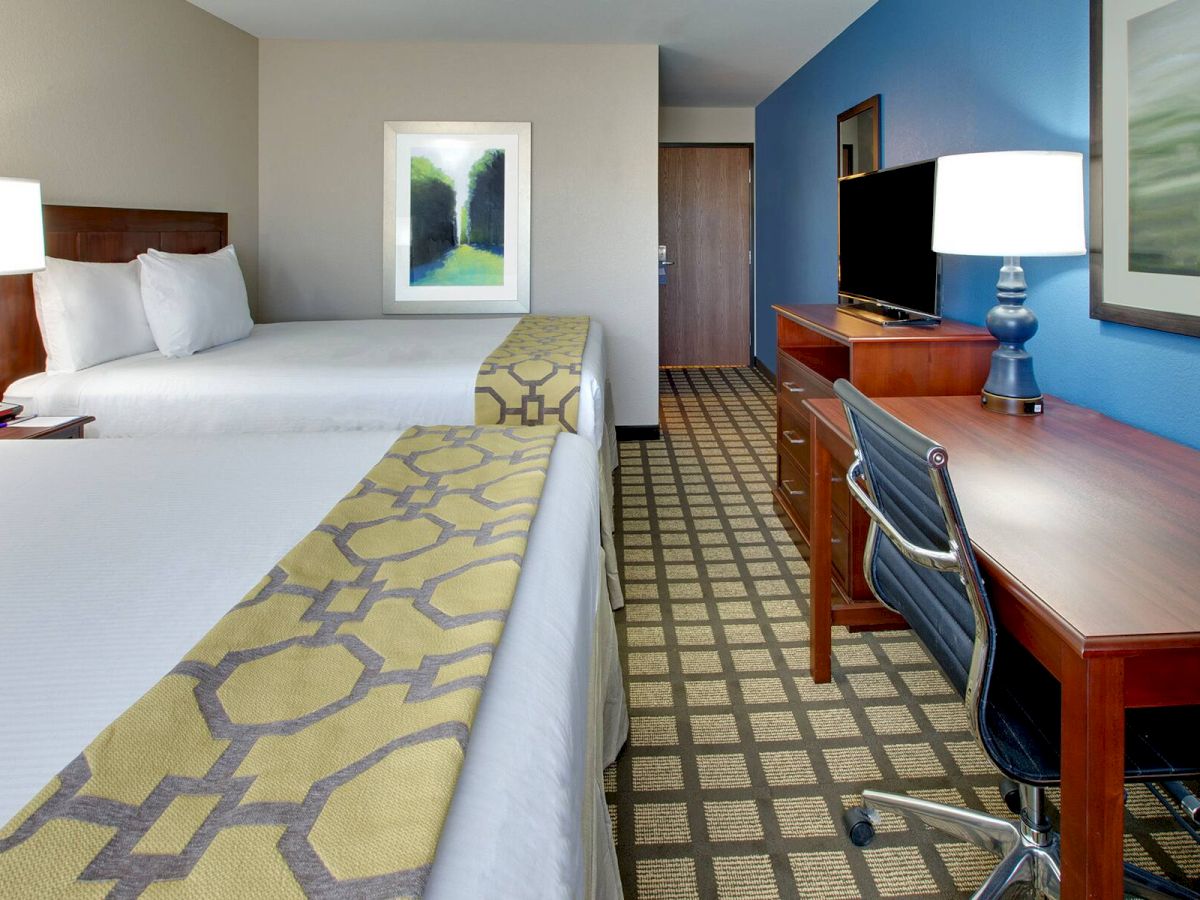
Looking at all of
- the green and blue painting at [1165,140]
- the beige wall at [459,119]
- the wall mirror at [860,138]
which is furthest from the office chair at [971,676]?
the beige wall at [459,119]

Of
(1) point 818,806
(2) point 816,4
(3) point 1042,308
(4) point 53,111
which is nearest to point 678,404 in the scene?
(2) point 816,4

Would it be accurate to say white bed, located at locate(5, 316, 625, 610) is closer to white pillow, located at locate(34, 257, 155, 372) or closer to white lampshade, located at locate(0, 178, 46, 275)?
white pillow, located at locate(34, 257, 155, 372)

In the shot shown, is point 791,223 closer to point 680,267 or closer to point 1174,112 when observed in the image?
point 680,267

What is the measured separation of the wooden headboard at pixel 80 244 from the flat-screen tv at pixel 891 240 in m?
2.43

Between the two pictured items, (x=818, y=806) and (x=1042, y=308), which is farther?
(x=1042, y=308)

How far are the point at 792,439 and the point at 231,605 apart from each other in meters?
2.01

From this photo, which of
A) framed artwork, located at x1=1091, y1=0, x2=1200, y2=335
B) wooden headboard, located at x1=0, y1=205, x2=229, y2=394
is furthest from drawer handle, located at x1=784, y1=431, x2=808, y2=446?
wooden headboard, located at x1=0, y1=205, x2=229, y2=394

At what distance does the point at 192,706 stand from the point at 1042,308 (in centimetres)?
200

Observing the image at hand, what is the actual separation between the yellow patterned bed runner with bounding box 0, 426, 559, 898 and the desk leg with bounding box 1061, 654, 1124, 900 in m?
0.58

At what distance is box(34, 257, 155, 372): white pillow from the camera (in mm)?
2266

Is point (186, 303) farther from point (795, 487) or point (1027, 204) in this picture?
point (1027, 204)

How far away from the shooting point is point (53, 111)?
2.49m

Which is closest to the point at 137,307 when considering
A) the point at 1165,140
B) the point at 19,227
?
the point at 19,227

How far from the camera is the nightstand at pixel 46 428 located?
1.88 meters
